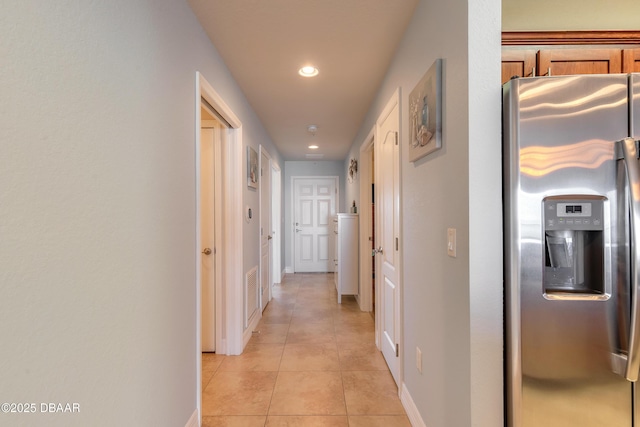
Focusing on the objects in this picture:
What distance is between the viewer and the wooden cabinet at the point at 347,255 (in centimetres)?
437

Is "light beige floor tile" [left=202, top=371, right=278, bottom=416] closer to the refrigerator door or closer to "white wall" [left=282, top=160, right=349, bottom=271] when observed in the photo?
the refrigerator door

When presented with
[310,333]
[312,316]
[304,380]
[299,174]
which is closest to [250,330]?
[310,333]

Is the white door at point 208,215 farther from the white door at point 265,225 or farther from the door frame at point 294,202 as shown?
the door frame at point 294,202

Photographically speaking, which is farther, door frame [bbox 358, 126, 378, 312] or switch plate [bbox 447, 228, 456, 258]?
door frame [bbox 358, 126, 378, 312]

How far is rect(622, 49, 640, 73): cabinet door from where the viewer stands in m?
1.32

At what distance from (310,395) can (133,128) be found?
2035mm

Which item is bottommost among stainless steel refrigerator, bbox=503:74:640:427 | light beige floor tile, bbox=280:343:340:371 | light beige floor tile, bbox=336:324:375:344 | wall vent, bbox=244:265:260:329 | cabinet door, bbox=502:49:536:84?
light beige floor tile, bbox=336:324:375:344

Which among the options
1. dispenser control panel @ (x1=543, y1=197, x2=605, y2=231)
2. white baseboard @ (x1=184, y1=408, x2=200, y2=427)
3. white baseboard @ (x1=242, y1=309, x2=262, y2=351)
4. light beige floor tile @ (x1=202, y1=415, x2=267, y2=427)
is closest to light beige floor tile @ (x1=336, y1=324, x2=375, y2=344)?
white baseboard @ (x1=242, y1=309, x2=262, y2=351)

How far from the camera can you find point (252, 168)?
10.7ft

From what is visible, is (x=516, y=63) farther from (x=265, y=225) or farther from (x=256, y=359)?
(x=265, y=225)

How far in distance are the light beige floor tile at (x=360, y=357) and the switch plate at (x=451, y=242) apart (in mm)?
1653

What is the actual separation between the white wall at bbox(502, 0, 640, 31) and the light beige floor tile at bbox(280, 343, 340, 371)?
8.87ft

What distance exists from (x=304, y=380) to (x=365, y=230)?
2065 millimetres

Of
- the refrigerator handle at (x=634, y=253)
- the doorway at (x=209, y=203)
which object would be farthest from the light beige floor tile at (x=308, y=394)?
the refrigerator handle at (x=634, y=253)
